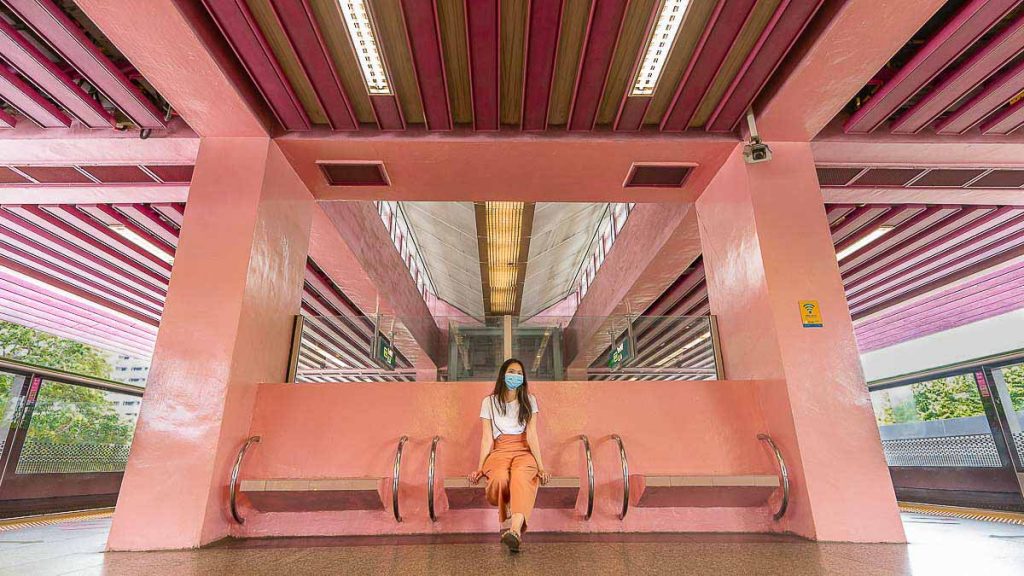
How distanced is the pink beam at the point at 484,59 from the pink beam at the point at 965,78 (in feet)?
12.3

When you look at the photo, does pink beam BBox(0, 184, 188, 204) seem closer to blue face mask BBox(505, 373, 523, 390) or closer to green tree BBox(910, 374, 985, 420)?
blue face mask BBox(505, 373, 523, 390)

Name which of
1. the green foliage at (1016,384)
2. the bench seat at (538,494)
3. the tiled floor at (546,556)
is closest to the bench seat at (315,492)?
the tiled floor at (546,556)

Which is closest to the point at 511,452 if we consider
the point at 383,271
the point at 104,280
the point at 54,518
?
the point at 54,518

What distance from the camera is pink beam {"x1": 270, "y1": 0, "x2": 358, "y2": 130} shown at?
3213 millimetres

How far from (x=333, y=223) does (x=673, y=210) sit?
170 inches

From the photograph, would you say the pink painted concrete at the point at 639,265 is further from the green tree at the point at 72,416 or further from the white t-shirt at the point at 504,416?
the green tree at the point at 72,416

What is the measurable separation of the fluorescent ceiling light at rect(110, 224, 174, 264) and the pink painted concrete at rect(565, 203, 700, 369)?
683 centimetres

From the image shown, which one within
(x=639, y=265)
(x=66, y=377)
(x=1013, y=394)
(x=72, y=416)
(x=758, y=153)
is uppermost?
(x=639, y=265)

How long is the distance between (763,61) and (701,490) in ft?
10.7

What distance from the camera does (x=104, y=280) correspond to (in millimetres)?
8797

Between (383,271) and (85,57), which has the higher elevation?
(85,57)

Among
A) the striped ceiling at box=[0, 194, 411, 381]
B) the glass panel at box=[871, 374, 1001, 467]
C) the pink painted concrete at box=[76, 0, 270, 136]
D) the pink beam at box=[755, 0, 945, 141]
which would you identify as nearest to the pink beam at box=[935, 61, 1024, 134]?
the pink beam at box=[755, 0, 945, 141]

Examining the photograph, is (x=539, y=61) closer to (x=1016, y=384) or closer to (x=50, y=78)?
A: (x=50, y=78)

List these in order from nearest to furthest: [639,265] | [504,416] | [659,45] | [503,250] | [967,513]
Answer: [504,416] < [659,45] < [967,513] < [639,265] < [503,250]
